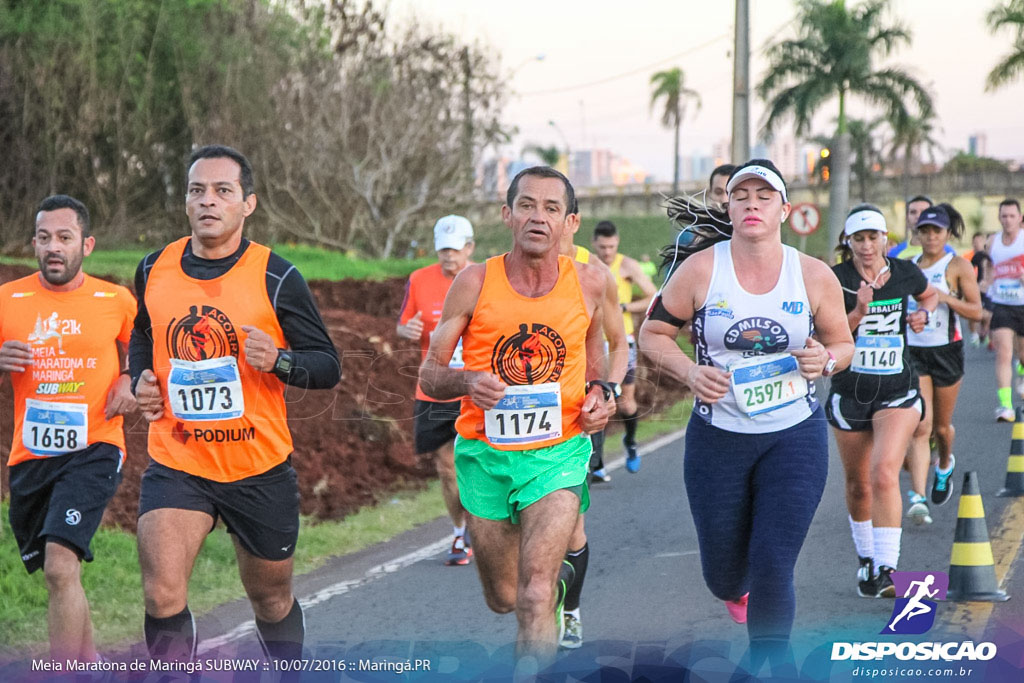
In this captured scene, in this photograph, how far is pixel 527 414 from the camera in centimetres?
509

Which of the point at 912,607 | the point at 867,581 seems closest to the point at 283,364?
the point at 912,607

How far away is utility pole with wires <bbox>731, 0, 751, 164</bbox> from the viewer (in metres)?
20.3

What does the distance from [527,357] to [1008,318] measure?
10655mm

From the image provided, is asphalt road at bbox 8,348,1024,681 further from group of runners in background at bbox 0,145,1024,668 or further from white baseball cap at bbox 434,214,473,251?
white baseball cap at bbox 434,214,473,251

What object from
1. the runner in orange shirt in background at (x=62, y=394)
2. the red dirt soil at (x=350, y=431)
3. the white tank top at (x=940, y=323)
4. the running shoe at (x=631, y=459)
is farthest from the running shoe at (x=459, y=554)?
the white tank top at (x=940, y=323)

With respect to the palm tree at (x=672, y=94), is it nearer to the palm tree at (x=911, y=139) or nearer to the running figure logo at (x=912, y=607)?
the palm tree at (x=911, y=139)

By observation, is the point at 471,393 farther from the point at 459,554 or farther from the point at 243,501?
the point at 459,554

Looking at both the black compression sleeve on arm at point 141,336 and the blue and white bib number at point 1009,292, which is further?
the blue and white bib number at point 1009,292

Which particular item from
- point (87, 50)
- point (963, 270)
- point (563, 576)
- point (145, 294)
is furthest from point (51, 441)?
point (87, 50)

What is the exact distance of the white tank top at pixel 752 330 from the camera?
511 cm

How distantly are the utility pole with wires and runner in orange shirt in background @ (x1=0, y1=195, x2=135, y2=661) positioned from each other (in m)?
15.7

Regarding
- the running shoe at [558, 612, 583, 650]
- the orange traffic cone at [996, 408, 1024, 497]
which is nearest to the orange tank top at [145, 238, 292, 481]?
the running shoe at [558, 612, 583, 650]

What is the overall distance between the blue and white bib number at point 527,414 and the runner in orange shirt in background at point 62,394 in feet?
5.59

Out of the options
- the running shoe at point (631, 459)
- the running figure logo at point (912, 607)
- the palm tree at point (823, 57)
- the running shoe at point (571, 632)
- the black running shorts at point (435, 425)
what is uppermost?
the palm tree at point (823, 57)
